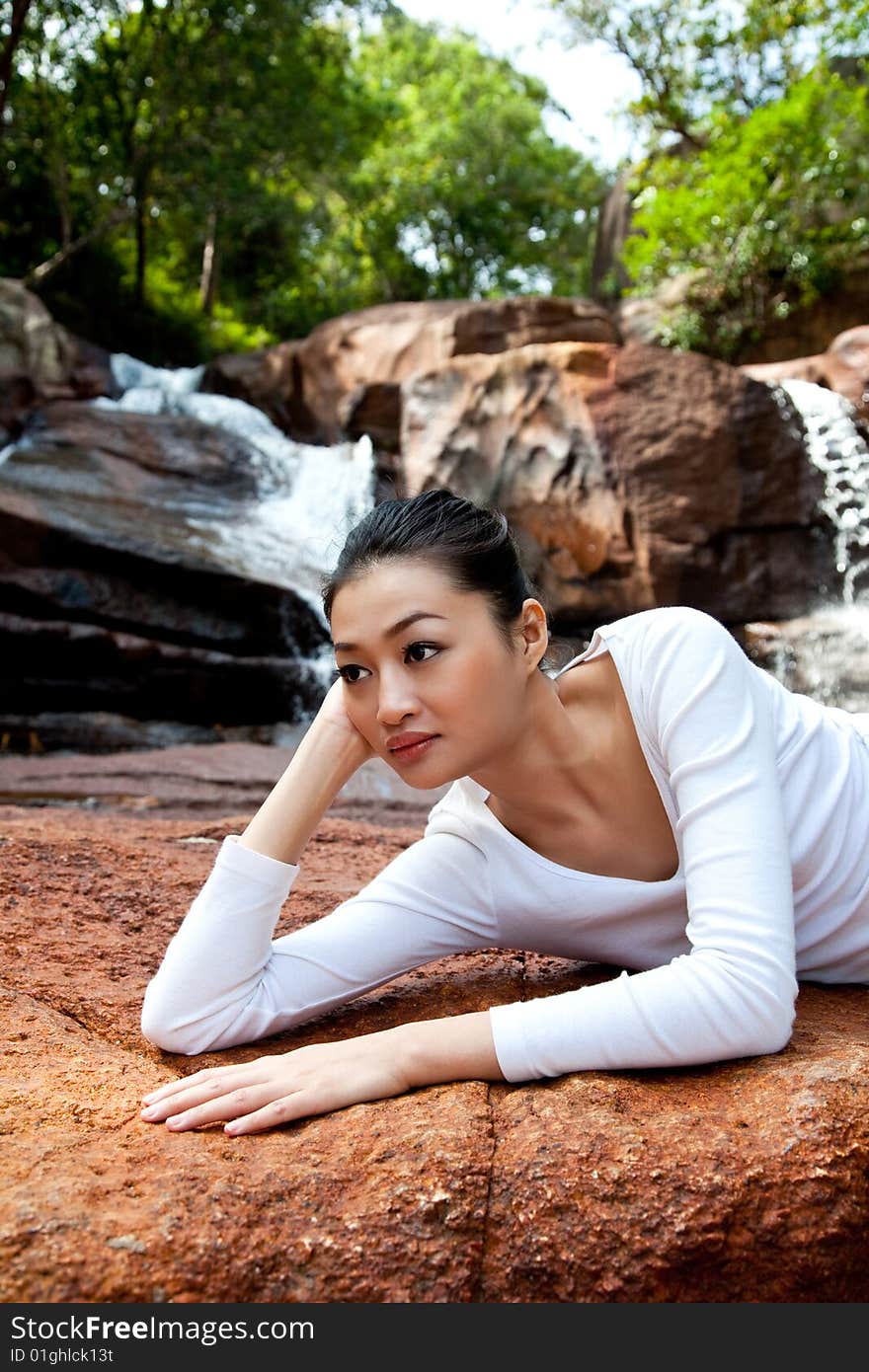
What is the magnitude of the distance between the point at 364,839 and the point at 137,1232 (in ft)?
9.63

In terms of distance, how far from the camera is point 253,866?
1.94 m

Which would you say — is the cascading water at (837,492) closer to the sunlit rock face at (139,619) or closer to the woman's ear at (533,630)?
the sunlit rock face at (139,619)

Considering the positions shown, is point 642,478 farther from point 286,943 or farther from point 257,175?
point 257,175

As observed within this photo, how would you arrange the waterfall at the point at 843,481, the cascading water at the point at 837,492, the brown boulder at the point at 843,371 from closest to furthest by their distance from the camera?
the cascading water at the point at 837,492 → the waterfall at the point at 843,481 → the brown boulder at the point at 843,371

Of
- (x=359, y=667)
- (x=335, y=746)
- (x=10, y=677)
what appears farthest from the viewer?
(x=10, y=677)

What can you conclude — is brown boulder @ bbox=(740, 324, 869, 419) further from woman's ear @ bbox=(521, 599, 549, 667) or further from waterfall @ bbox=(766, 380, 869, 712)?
woman's ear @ bbox=(521, 599, 549, 667)

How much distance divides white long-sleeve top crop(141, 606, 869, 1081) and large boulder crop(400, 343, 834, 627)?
25.6 ft

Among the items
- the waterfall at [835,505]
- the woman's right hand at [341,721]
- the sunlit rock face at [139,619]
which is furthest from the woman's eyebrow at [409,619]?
the waterfall at [835,505]

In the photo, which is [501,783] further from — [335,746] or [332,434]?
[332,434]

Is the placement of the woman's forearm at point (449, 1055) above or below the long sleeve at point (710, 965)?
below

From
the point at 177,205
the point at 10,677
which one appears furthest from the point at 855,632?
the point at 177,205

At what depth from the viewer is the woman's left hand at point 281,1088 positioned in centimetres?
152

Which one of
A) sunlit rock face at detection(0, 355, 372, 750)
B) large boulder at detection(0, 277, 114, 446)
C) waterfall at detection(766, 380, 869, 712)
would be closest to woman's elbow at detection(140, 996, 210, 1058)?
sunlit rock face at detection(0, 355, 372, 750)

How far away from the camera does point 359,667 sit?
185 centimetres
